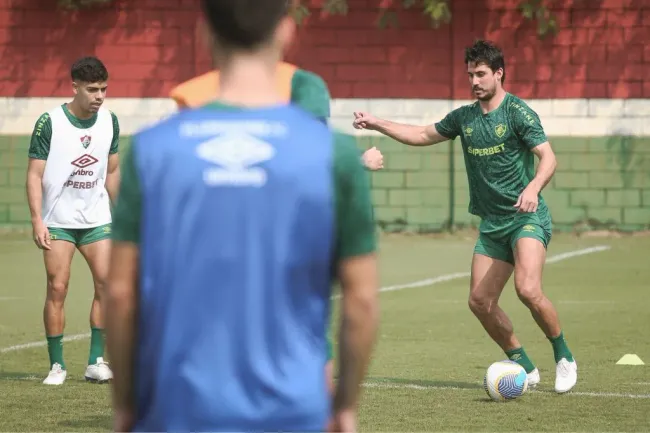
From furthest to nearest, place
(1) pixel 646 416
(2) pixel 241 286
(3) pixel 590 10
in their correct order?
1. (3) pixel 590 10
2. (1) pixel 646 416
3. (2) pixel 241 286

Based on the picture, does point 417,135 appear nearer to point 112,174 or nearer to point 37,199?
point 112,174

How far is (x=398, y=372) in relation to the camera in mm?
9883

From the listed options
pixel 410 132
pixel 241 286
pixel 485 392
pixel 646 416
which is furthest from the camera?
pixel 410 132

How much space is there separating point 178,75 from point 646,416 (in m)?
14.2

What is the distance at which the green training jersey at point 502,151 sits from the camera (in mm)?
9062

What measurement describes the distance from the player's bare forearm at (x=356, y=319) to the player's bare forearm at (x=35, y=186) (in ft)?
21.6

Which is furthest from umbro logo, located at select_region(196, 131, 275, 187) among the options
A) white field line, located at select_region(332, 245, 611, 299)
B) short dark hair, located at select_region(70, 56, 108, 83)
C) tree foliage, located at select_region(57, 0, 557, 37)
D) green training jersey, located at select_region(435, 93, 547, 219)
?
tree foliage, located at select_region(57, 0, 557, 37)

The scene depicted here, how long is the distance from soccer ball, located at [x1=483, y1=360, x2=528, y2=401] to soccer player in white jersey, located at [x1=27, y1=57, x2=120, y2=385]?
2681mm

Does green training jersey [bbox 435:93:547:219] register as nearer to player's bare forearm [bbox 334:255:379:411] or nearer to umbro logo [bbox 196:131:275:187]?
player's bare forearm [bbox 334:255:379:411]

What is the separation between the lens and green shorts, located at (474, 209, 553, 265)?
29.4 feet

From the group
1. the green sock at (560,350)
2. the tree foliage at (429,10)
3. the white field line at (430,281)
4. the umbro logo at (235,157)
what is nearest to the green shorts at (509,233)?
the green sock at (560,350)

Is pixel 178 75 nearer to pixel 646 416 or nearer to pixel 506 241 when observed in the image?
pixel 506 241

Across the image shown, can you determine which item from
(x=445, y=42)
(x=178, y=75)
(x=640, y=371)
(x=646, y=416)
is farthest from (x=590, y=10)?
(x=646, y=416)

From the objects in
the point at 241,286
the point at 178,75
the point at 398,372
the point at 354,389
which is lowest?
the point at 398,372
